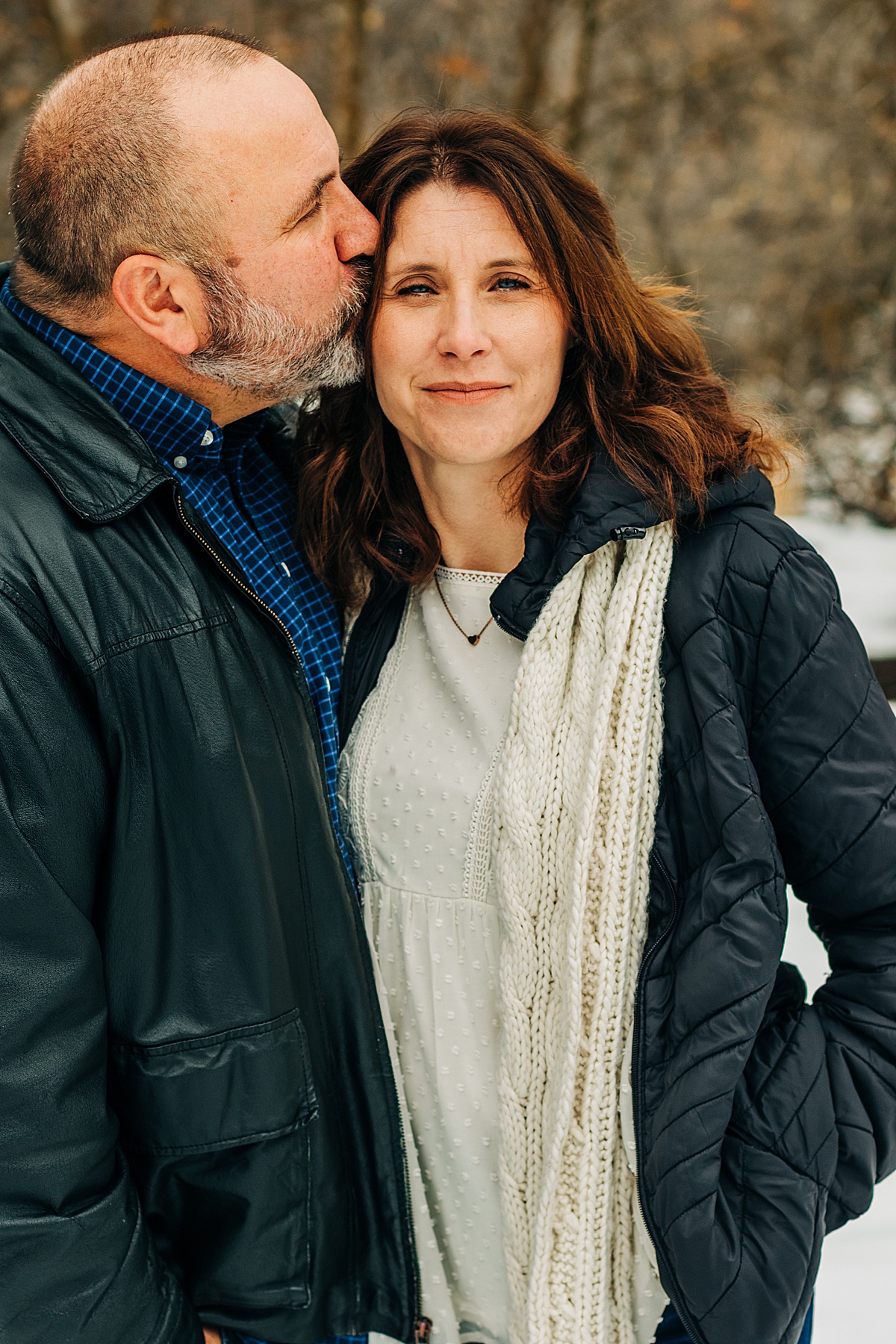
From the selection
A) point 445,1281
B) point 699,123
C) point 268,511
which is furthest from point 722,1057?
point 699,123

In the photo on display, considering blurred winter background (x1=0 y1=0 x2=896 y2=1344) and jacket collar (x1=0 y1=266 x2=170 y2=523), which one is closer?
jacket collar (x1=0 y1=266 x2=170 y2=523)

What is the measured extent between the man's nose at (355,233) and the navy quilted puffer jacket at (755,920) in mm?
579

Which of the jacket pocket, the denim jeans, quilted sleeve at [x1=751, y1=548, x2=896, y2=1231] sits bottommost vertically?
the denim jeans

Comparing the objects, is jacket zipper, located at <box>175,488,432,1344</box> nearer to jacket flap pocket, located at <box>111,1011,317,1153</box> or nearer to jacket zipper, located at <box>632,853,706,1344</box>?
jacket flap pocket, located at <box>111,1011,317,1153</box>

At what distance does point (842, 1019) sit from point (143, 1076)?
97 cm

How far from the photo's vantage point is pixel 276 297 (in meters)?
1.61

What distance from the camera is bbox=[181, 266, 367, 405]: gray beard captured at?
1.58 meters

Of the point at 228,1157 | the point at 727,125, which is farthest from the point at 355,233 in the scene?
the point at 727,125

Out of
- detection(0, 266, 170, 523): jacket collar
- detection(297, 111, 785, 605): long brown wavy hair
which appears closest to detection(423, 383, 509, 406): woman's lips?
detection(297, 111, 785, 605): long brown wavy hair

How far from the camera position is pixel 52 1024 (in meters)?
1.29

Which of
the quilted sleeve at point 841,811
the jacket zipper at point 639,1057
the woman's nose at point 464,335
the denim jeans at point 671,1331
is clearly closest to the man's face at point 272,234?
the woman's nose at point 464,335

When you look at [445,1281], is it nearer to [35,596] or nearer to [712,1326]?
[712,1326]

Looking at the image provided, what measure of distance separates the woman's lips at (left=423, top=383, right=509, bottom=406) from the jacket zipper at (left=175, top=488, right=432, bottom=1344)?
0.43 metres

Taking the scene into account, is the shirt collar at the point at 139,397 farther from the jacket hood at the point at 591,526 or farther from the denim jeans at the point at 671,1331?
the denim jeans at the point at 671,1331
